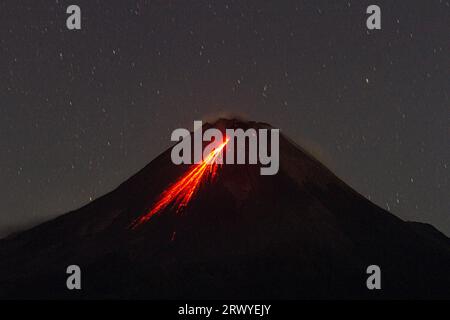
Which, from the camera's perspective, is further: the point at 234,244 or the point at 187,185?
the point at 187,185

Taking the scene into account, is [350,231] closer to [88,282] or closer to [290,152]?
[290,152]

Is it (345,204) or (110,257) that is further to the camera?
(345,204)

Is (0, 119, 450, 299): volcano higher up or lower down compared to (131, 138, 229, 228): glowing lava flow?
lower down

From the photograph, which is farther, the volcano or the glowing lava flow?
the glowing lava flow
